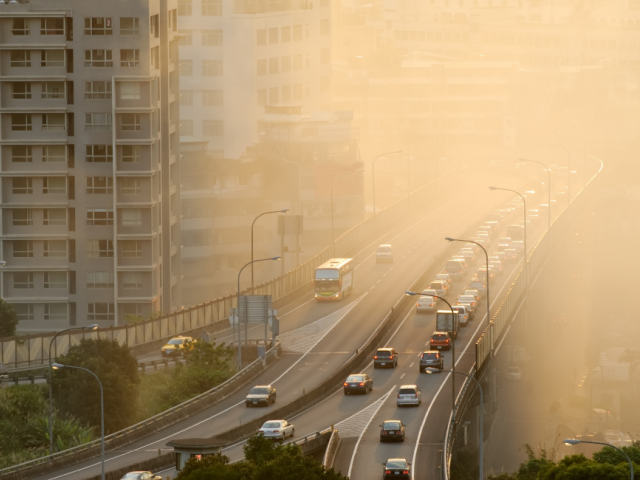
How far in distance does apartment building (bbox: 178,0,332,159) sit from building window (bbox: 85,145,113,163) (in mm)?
58169

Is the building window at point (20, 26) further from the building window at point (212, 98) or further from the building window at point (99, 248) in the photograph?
the building window at point (212, 98)

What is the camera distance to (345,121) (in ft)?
577

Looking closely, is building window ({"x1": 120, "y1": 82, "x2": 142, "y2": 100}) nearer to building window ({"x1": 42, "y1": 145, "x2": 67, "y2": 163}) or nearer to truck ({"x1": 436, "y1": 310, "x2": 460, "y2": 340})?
building window ({"x1": 42, "y1": 145, "x2": 67, "y2": 163})

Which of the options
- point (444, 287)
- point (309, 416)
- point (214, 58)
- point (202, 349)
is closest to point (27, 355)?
point (202, 349)

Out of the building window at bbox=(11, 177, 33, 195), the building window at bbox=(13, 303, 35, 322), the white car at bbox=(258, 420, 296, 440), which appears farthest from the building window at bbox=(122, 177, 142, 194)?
the white car at bbox=(258, 420, 296, 440)

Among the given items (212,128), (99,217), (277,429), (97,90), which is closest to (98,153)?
(97,90)

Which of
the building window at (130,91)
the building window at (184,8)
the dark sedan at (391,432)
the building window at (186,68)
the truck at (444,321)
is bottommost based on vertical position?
the dark sedan at (391,432)

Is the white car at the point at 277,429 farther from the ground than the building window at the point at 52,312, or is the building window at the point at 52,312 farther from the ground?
the building window at the point at 52,312

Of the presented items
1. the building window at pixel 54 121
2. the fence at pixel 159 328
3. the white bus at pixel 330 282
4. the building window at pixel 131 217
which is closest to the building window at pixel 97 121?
the building window at pixel 54 121

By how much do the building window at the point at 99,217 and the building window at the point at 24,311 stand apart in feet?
27.8

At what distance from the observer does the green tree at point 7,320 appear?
96.4 metres

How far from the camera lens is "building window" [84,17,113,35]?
105m

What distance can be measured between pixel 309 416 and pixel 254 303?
15657 millimetres

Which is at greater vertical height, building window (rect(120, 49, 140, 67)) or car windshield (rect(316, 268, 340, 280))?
building window (rect(120, 49, 140, 67))
